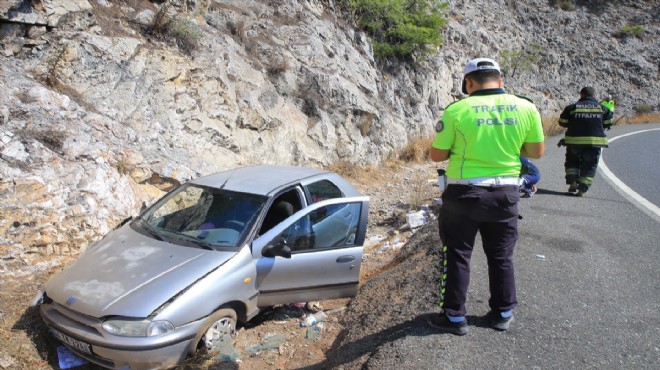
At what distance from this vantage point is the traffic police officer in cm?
312

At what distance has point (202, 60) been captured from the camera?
9.30 meters

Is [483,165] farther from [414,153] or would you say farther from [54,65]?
[414,153]

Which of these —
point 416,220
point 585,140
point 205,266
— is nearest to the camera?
point 205,266

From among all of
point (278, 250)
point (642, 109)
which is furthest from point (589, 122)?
point (642, 109)

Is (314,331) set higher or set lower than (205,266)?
lower

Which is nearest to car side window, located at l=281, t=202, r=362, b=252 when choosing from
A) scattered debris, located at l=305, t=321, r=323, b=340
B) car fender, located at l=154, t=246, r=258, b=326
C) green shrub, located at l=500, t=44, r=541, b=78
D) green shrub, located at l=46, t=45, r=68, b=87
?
car fender, located at l=154, t=246, r=258, b=326

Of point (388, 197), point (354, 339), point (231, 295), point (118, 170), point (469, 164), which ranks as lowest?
point (388, 197)

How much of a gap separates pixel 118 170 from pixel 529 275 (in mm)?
5343

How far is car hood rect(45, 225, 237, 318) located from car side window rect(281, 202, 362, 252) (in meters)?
0.74

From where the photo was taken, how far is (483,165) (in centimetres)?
315

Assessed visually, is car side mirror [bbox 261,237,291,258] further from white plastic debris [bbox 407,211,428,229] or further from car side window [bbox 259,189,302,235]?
white plastic debris [bbox 407,211,428,229]

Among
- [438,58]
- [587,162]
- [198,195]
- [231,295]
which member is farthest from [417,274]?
[438,58]

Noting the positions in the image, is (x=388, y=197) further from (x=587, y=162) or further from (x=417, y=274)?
(x=417, y=274)

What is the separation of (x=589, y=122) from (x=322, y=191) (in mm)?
4709
